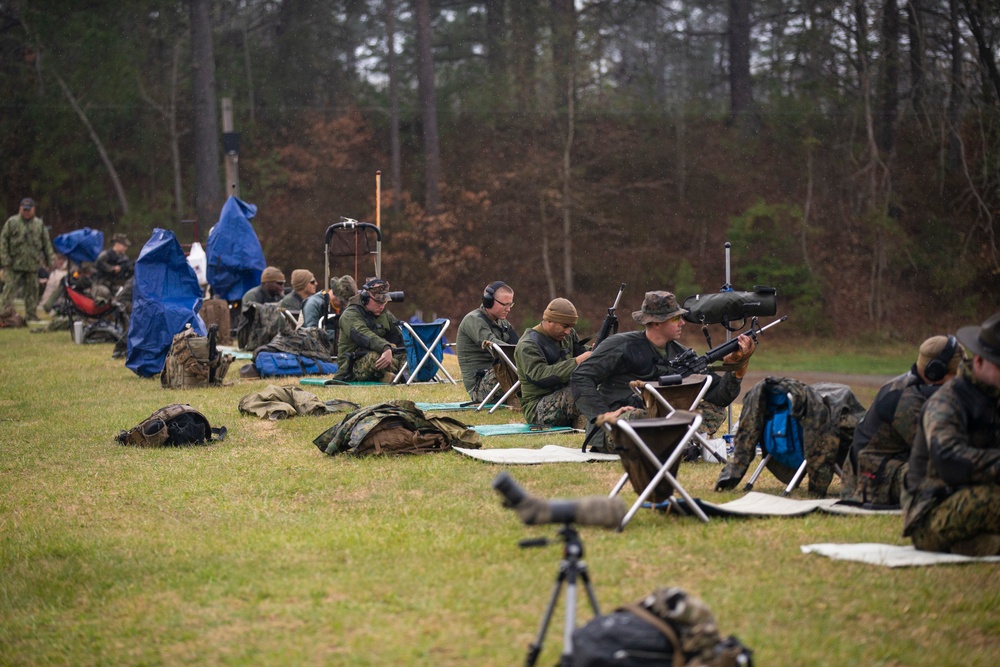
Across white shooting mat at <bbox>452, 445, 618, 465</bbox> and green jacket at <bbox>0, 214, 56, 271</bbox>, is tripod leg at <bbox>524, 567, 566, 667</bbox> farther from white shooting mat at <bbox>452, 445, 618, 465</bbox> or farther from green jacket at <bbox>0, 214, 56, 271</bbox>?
green jacket at <bbox>0, 214, 56, 271</bbox>

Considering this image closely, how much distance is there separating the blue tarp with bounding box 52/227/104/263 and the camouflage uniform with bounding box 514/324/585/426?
1469 cm

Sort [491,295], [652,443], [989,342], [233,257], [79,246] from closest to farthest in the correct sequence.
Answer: [989,342], [652,443], [491,295], [233,257], [79,246]

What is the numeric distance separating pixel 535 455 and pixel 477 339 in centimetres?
324

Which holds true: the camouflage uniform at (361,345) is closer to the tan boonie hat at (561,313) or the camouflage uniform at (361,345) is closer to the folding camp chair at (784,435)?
the tan boonie hat at (561,313)

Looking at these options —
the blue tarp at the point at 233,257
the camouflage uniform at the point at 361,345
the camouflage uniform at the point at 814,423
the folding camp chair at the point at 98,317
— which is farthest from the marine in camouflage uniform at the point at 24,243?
the camouflage uniform at the point at 814,423

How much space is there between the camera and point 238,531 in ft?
21.5

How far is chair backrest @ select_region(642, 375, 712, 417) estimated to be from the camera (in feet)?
25.6

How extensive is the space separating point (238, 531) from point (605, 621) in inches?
127

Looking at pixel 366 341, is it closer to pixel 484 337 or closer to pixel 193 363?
pixel 193 363

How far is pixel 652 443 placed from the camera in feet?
20.8

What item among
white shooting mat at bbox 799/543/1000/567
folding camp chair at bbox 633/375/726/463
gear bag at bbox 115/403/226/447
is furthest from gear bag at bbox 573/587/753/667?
gear bag at bbox 115/403/226/447

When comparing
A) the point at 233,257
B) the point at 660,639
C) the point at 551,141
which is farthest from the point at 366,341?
the point at 551,141

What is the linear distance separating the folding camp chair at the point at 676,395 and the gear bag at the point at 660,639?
371 cm

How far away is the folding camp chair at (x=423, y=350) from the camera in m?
13.3
